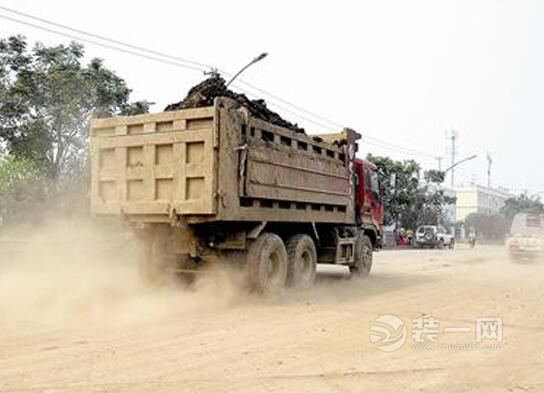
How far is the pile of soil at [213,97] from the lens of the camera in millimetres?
10562

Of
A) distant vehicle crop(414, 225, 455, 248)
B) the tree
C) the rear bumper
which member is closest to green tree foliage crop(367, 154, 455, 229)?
distant vehicle crop(414, 225, 455, 248)

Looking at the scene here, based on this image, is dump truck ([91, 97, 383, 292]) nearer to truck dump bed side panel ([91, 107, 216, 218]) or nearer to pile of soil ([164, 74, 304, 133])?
truck dump bed side panel ([91, 107, 216, 218])

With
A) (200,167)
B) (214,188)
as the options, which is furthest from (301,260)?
(200,167)

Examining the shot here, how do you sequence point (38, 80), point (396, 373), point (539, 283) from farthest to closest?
point (38, 80) → point (539, 283) → point (396, 373)

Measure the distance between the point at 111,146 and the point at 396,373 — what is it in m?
6.58

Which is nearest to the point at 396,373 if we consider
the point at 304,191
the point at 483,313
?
the point at 483,313

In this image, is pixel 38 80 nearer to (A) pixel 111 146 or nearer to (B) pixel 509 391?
(A) pixel 111 146

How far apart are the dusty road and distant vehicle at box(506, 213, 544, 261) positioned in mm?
11851

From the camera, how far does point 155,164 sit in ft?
32.4

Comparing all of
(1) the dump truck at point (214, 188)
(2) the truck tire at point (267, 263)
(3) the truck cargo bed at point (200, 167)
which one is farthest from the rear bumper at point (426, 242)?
(2) the truck tire at point (267, 263)

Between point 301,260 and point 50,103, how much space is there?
13604 mm

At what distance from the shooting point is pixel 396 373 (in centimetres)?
581

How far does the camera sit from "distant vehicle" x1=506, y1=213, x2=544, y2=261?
23.3 m

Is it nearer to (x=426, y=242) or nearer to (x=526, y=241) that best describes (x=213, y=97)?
(x=526, y=241)
